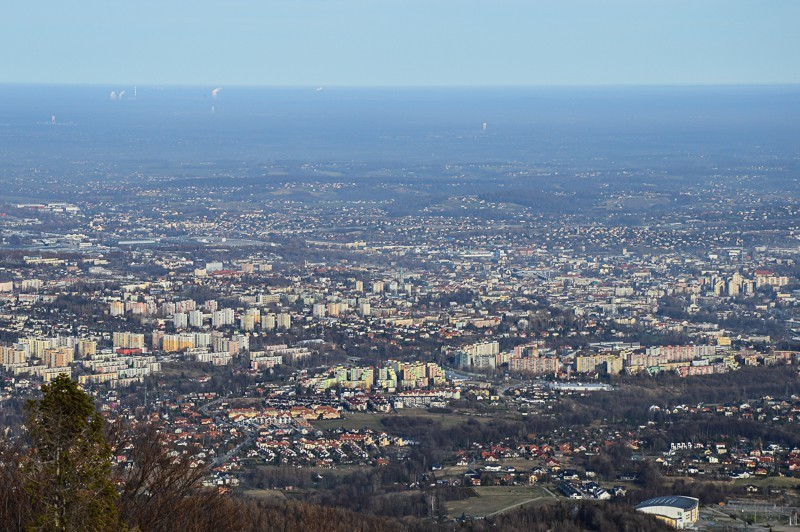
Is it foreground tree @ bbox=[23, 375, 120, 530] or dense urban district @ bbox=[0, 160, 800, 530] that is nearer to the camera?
foreground tree @ bbox=[23, 375, 120, 530]

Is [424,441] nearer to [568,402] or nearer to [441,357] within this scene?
[568,402]

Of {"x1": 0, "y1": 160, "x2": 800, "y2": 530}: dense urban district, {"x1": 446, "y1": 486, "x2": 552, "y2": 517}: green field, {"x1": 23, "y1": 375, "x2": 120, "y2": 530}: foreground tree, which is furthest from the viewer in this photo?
{"x1": 0, "y1": 160, "x2": 800, "y2": 530}: dense urban district

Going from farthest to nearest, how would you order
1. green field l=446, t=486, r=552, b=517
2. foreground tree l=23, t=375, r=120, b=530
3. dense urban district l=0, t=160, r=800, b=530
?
dense urban district l=0, t=160, r=800, b=530 → green field l=446, t=486, r=552, b=517 → foreground tree l=23, t=375, r=120, b=530

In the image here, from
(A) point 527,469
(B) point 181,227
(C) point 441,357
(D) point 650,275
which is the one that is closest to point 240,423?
(A) point 527,469

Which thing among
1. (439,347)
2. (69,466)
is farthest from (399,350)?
(69,466)

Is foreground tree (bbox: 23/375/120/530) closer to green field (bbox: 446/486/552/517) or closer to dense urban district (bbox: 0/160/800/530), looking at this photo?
dense urban district (bbox: 0/160/800/530)

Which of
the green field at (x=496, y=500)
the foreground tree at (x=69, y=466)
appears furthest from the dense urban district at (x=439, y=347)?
the foreground tree at (x=69, y=466)

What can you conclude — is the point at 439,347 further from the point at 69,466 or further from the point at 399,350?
the point at 69,466

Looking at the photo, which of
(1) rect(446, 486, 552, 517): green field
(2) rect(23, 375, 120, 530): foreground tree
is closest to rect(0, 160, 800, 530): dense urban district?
(1) rect(446, 486, 552, 517): green field
